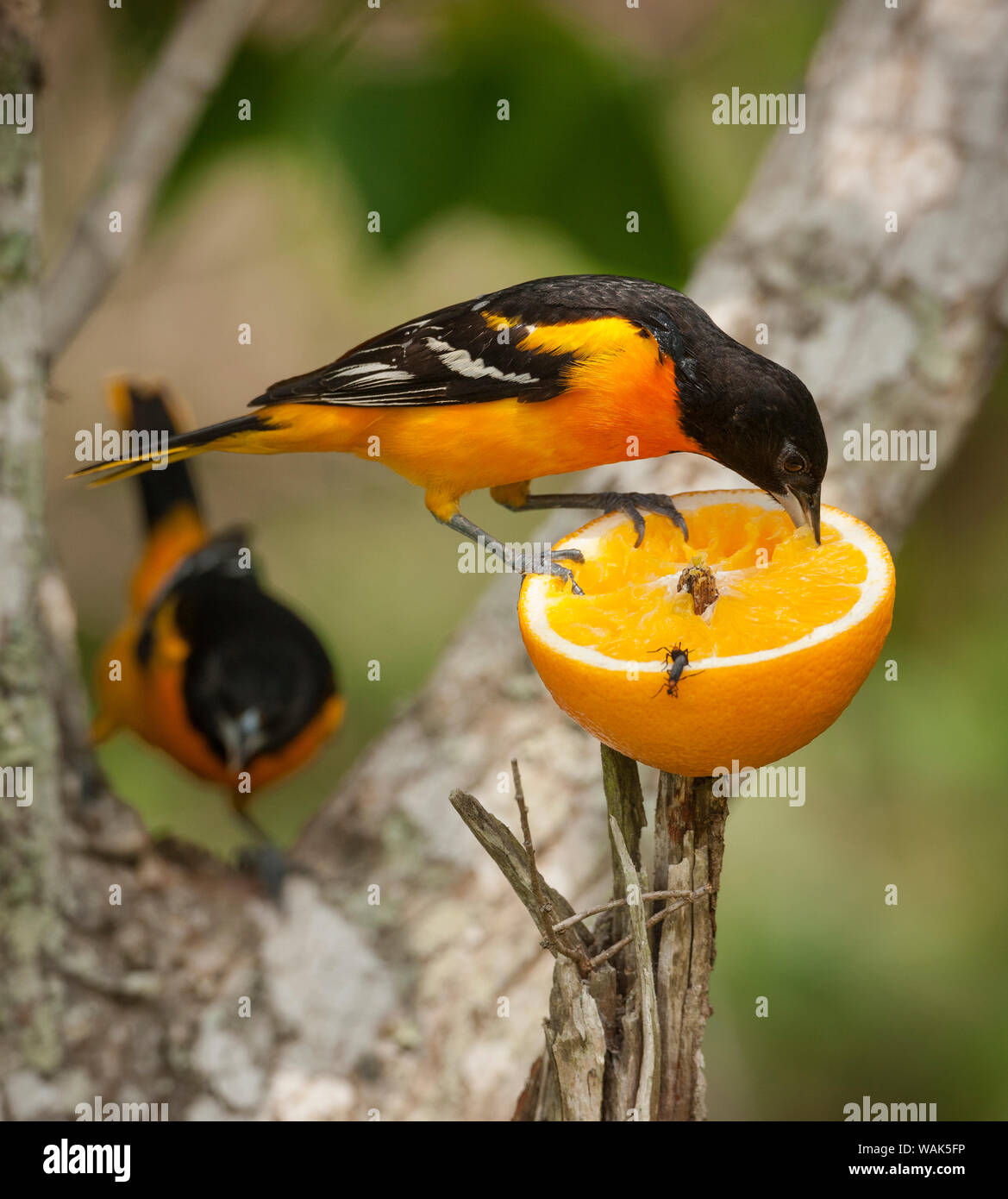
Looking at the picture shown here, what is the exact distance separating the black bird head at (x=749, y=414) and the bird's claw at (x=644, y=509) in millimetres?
99

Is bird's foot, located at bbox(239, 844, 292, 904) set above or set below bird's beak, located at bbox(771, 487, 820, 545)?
below

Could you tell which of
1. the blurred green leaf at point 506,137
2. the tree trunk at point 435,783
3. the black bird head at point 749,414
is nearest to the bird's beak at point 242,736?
the tree trunk at point 435,783

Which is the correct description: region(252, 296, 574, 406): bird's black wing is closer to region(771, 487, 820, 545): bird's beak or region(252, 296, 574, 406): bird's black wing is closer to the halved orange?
the halved orange

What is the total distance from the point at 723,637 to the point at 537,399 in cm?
48

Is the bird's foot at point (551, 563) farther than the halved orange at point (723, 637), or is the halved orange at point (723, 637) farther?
the bird's foot at point (551, 563)

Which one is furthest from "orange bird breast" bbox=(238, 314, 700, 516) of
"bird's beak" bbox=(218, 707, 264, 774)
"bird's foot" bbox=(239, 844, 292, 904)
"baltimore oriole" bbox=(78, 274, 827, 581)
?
"bird's beak" bbox=(218, 707, 264, 774)

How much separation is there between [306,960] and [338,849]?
311 millimetres

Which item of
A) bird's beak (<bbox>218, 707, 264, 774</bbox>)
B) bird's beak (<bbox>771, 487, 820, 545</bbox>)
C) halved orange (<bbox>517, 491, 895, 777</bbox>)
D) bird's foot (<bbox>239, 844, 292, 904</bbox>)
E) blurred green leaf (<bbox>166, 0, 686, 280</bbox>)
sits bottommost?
bird's foot (<bbox>239, 844, 292, 904</bbox>)

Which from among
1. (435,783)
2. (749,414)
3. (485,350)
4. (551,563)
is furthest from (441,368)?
(435,783)

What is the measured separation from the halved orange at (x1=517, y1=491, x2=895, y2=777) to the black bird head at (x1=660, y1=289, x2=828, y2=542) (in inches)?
3.0

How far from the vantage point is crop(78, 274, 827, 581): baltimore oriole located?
1640 mm

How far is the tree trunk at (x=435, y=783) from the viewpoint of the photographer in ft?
8.32

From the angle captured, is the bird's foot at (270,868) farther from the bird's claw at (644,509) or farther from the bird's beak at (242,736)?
the bird's claw at (644,509)

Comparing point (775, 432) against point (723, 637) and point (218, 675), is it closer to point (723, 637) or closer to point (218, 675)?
point (723, 637)
